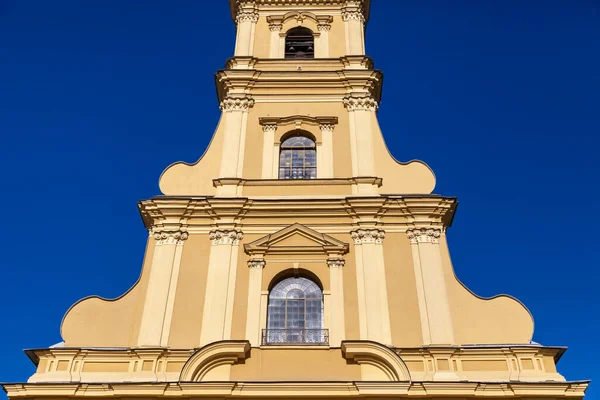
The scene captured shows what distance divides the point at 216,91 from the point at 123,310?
8586 mm

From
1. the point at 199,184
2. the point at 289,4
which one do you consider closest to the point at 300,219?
the point at 199,184

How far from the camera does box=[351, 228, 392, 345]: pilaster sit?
14.7 m

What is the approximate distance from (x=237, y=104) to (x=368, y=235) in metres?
6.15

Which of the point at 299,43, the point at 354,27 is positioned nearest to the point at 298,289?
the point at 299,43

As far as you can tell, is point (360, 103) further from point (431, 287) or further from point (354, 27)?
point (431, 287)

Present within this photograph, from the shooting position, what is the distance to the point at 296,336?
583 inches

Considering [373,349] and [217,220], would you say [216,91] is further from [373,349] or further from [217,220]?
[373,349]

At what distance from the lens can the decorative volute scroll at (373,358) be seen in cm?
1388

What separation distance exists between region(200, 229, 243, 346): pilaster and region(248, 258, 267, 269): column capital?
39cm

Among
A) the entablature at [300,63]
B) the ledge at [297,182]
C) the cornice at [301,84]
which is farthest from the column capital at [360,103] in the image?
the ledge at [297,182]

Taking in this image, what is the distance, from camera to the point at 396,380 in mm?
13484

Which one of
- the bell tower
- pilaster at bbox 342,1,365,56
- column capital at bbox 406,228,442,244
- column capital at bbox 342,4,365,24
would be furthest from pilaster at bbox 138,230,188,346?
column capital at bbox 342,4,365,24

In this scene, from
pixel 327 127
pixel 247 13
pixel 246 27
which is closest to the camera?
pixel 327 127

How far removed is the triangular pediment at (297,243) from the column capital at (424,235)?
1.75 m
